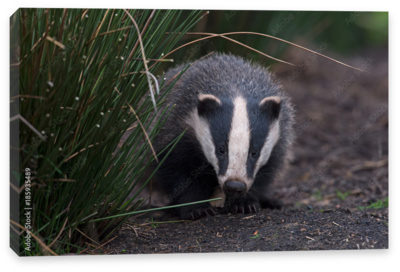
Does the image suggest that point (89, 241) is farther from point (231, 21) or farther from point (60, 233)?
point (231, 21)

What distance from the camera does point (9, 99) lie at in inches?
146

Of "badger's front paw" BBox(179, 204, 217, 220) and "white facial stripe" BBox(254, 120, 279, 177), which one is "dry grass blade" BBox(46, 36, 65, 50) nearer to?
"white facial stripe" BBox(254, 120, 279, 177)

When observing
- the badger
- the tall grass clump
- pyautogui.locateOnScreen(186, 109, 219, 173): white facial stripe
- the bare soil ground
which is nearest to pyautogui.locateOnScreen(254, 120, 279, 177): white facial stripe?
the badger

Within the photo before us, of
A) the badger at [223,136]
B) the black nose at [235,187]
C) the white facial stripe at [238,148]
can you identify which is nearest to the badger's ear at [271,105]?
the badger at [223,136]

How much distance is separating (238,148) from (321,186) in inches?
107

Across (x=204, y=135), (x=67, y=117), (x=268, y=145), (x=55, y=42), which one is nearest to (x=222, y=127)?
(x=204, y=135)

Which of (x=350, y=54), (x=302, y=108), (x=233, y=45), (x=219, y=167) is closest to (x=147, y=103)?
(x=219, y=167)

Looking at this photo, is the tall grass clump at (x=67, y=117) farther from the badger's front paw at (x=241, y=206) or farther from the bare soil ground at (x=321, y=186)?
the badger's front paw at (x=241, y=206)

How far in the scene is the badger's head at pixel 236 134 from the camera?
3.98 m

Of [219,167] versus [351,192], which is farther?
[351,192]

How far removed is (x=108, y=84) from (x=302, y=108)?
4.76 meters

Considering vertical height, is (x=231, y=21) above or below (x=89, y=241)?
above

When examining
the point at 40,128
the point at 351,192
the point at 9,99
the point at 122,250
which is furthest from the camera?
the point at 351,192

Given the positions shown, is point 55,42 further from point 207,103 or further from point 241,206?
point 241,206
